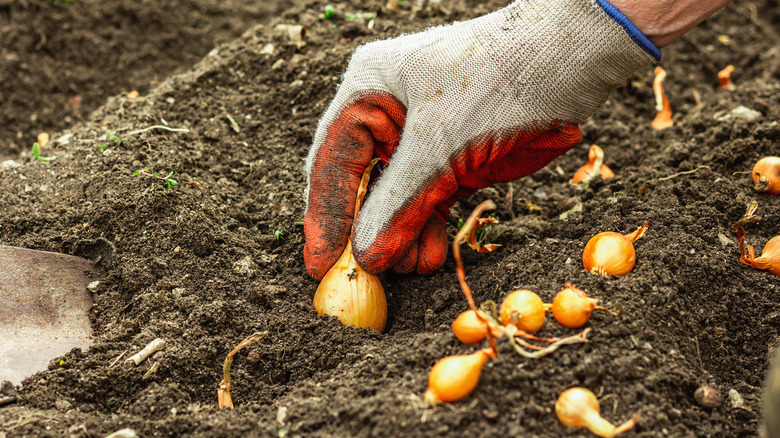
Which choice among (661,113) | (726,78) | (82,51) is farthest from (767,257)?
(82,51)

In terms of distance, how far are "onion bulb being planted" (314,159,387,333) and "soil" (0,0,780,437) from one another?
0.23 ft

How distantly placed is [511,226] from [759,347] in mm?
1023

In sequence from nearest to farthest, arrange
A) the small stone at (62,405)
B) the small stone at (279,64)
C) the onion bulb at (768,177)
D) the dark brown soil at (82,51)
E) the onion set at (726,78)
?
the small stone at (62,405), the onion bulb at (768,177), the small stone at (279,64), the onion set at (726,78), the dark brown soil at (82,51)

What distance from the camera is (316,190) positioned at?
247 centimetres

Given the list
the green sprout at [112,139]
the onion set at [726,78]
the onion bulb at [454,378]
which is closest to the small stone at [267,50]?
the green sprout at [112,139]

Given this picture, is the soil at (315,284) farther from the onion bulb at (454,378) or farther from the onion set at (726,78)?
the onion set at (726,78)

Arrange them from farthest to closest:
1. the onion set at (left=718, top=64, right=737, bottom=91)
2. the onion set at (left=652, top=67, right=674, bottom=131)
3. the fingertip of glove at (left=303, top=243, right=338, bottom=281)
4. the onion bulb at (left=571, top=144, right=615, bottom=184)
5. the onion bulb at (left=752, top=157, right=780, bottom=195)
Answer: the onion set at (left=718, top=64, right=737, bottom=91), the onion set at (left=652, top=67, right=674, bottom=131), the onion bulb at (left=571, top=144, right=615, bottom=184), the onion bulb at (left=752, top=157, right=780, bottom=195), the fingertip of glove at (left=303, top=243, right=338, bottom=281)

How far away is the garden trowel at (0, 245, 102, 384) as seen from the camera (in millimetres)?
2260

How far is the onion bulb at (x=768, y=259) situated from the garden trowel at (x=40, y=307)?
244 centimetres

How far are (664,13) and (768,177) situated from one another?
0.95 meters

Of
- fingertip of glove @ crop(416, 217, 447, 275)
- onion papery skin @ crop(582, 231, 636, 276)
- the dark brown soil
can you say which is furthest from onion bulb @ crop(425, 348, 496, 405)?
the dark brown soil

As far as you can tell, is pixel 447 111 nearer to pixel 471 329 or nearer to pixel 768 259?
pixel 471 329

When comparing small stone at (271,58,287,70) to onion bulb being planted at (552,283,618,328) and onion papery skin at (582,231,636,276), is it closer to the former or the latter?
onion papery skin at (582,231,636,276)

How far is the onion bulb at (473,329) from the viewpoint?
1.82m
